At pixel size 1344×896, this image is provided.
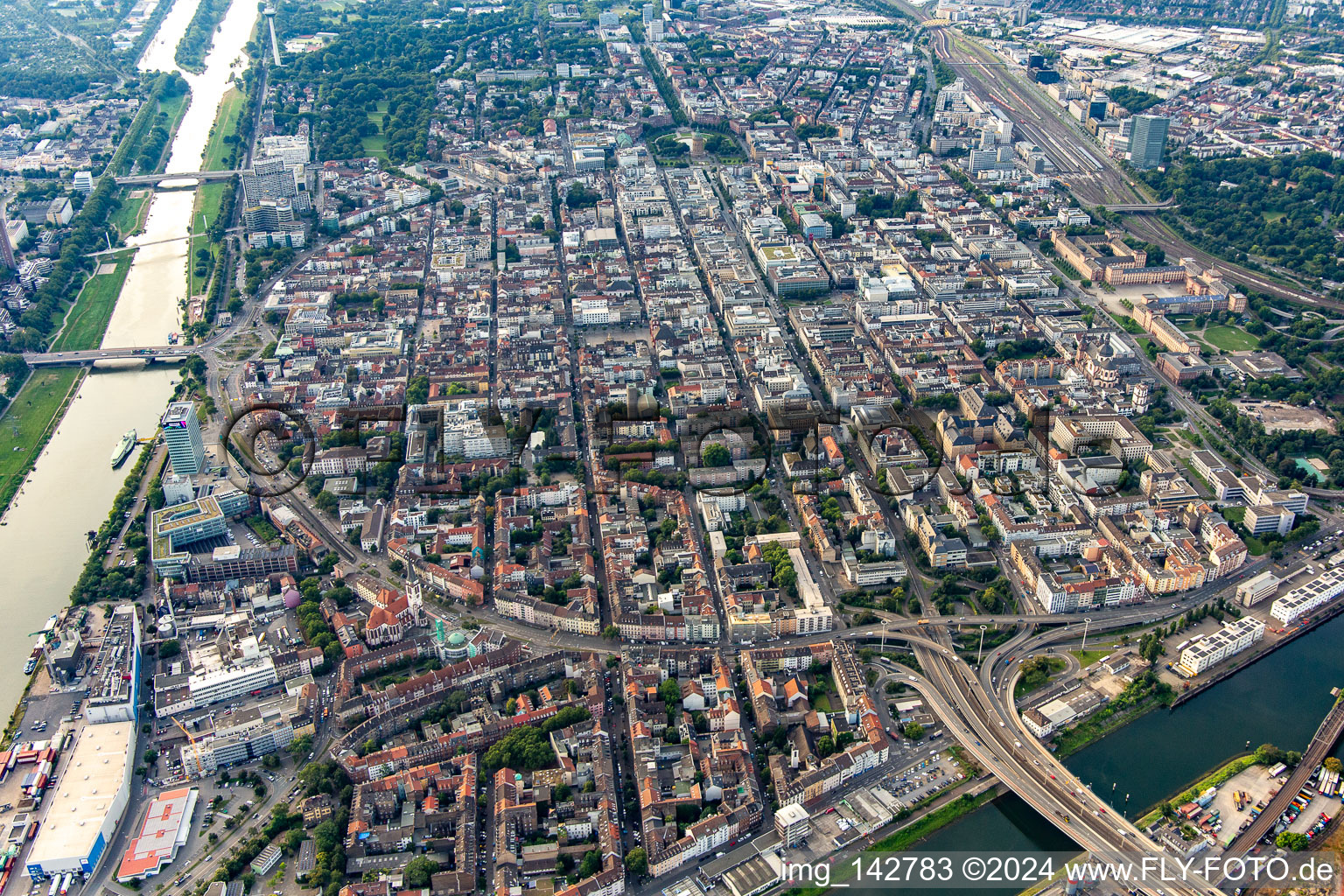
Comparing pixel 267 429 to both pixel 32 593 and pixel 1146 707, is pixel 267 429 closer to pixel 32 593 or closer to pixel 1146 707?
pixel 32 593

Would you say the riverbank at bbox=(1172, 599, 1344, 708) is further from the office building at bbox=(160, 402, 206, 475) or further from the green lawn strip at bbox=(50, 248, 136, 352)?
the green lawn strip at bbox=(50, 248, 136, 352)

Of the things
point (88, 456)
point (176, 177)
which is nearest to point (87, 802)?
point (88, 456)

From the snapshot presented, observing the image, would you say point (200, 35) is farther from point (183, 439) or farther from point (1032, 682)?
point (1032, 682)

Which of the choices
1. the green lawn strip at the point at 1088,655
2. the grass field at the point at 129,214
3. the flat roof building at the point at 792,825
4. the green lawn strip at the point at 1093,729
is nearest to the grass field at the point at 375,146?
the grass field at the point at 129,214

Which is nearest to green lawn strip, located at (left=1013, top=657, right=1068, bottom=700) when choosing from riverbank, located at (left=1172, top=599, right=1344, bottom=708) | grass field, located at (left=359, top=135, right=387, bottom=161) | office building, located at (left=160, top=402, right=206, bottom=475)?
riverbank, located at (left=1172, top=599, right=1344, bottom=708)

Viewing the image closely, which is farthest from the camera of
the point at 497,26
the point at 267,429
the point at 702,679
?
the point at 497,26

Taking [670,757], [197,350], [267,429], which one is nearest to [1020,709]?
[670,757]
